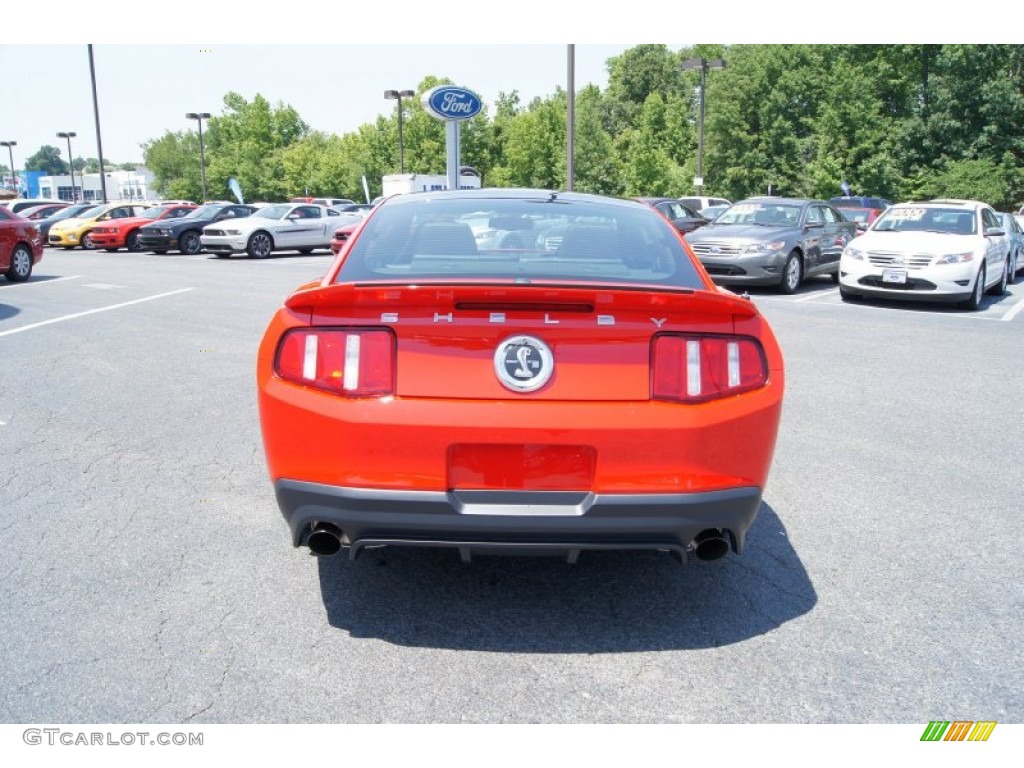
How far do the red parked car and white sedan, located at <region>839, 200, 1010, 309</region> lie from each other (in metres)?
13.9

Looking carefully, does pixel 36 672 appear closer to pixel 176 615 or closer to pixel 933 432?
pixel 176 615

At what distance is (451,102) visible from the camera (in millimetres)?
23938

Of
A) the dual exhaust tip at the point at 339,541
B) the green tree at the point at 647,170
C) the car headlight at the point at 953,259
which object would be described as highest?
the green tree at the point at 647,170

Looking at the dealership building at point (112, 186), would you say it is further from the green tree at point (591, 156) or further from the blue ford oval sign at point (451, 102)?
the blue ford oval sign at point (451, 102)

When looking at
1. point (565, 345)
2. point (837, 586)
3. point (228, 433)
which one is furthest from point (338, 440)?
point (228, 433)

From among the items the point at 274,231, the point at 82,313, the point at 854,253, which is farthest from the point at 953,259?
the point at 274,231

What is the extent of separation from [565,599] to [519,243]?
156 cm

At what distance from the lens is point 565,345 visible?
9.52 feet

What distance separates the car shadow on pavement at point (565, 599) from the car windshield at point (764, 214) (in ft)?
41.2

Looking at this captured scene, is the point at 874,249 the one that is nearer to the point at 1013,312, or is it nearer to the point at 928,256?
the point at 928,256

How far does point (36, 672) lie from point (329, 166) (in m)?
72.5

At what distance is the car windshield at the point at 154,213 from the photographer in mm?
28547

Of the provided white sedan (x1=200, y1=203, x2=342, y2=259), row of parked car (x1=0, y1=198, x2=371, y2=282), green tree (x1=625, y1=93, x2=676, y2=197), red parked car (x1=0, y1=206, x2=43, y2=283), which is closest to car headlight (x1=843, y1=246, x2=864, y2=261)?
row of parked car (x1=0, y1=198, x2=371, y2=282)

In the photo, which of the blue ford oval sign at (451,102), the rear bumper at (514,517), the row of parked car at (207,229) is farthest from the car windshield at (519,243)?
the blue ford oval sign at (451,102)
